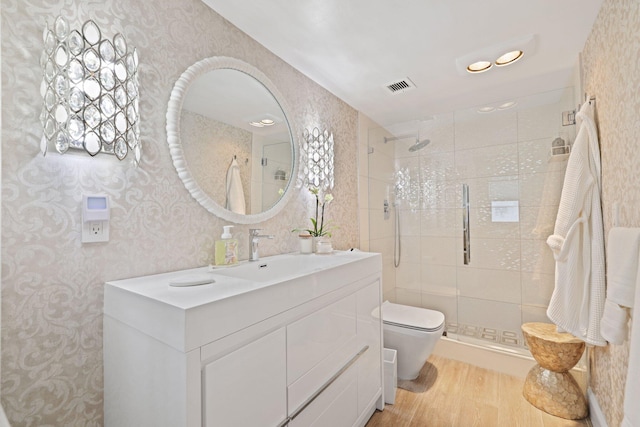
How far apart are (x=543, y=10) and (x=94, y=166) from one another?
2.14 m

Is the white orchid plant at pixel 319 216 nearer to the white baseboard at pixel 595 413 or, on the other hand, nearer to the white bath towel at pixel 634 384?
the white bath towel at pixel 634 384

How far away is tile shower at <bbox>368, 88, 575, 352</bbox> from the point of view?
233cm

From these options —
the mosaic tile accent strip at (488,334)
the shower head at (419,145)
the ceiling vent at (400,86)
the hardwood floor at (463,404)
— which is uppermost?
the ceiling vent at (400,86)

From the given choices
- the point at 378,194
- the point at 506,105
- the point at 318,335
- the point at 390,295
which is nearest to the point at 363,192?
the point at 378,194

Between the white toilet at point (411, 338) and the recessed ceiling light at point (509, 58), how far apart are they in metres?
1.84

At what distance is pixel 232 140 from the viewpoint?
60.6 inches

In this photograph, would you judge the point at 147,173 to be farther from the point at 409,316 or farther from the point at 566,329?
the point at 566,329

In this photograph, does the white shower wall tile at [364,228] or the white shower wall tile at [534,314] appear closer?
the white shower wall tile at [534,314]

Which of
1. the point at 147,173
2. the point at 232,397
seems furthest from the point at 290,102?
the point at 232,397

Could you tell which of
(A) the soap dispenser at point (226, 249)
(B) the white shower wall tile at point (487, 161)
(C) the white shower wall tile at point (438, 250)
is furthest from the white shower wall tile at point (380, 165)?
(A) the soap dispenser at point (226, 249)

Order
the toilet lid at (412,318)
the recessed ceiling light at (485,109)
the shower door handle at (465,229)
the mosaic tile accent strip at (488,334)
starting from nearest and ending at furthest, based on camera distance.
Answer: the toilet lid at (412,318)
the mosaic tile accent strip at (488,334)
the recessed ceiling light at (485,109)
the shower door handle at (465,229)

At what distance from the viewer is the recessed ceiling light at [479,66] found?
195 centimetres

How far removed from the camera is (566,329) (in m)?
1.61

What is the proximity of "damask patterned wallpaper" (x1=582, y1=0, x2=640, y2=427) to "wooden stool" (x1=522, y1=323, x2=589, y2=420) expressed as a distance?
0.11 meters
